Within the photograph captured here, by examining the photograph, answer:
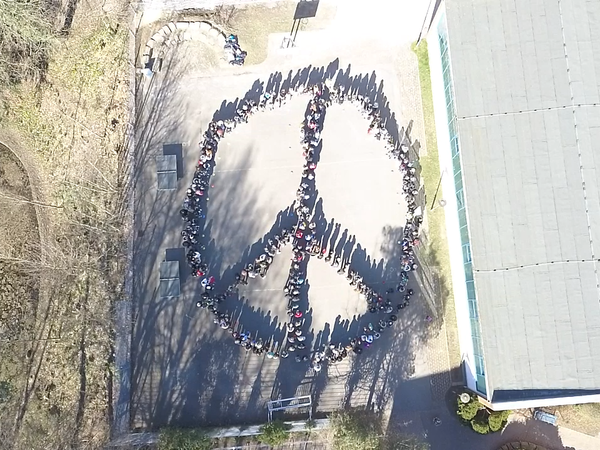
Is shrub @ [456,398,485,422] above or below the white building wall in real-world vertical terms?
below

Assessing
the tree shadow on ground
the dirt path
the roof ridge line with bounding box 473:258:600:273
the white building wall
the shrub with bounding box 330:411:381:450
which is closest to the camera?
the roof ridge line with bounding box 473:258:600:273

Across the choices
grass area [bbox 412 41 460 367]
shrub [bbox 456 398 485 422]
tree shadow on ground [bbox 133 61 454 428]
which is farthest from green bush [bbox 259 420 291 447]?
grass area [bbox 412 41 460 367]

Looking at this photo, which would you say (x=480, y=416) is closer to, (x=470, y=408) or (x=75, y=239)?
(x=470, y=408)

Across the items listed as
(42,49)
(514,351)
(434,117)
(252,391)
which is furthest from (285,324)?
(42,49)

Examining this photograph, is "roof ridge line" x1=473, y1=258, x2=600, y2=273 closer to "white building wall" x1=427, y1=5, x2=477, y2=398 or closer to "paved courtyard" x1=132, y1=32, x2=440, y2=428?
"white building wall" x1=427, y1=5, x2=477, y2=398

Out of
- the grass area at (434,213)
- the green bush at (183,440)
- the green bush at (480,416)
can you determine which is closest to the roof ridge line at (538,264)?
the grass area at (434,213)
